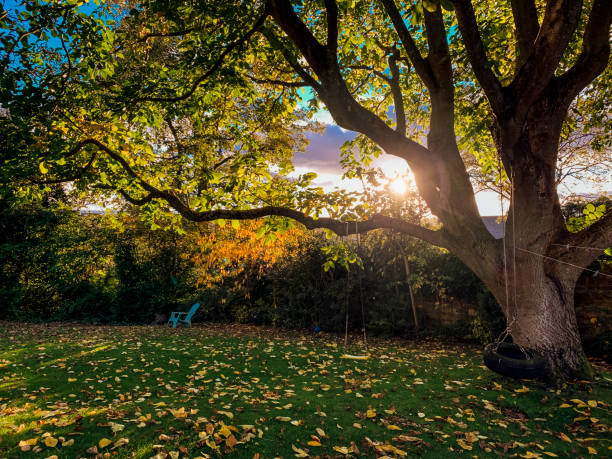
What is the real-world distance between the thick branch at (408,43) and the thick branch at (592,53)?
1817 mm

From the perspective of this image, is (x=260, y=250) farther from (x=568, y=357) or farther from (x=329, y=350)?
(x=568, y=357)

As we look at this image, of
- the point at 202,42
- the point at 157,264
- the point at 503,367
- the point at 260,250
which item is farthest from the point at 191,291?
the point at 503,367

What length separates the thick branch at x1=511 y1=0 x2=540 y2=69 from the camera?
4957mm

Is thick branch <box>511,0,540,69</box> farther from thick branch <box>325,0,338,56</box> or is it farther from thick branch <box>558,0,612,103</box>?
thick branch <box>325,0,338,56</box>

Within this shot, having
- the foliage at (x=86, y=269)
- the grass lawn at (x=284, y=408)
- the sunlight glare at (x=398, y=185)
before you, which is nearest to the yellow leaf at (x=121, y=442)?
the grass lawn at (x=284, y=408)

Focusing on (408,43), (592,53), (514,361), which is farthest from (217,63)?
(514,361)

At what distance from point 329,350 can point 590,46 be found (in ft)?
22.9

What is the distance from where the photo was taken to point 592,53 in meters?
4.43

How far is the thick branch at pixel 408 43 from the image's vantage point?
4949 mm

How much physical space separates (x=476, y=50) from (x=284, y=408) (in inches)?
217

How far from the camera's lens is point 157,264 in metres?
13.5

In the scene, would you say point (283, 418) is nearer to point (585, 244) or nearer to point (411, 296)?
point (585, 244)

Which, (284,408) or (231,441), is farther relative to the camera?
(284,408)

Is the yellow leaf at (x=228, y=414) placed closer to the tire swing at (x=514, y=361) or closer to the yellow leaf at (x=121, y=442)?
the yellow leaf at (x=121, y=442)
